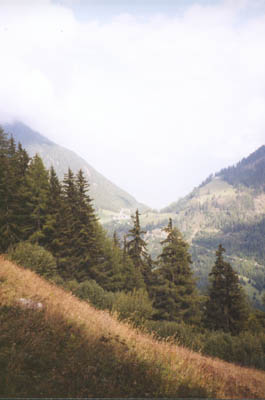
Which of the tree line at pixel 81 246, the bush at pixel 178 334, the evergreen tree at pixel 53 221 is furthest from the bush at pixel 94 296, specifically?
the evergreen tree at pixel 53 221

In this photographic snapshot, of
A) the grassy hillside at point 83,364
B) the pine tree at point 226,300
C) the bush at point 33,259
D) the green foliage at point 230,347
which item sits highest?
the grassy hillside at point 83,364

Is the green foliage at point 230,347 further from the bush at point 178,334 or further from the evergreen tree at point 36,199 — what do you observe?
the evergreen tree at point 36,199

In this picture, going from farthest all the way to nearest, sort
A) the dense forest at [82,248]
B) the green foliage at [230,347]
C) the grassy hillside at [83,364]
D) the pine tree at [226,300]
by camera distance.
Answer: the pine tree at [226,300], the dense forest at [82,248], the green foliage at [230,347], the grassy hillside at [83,364]

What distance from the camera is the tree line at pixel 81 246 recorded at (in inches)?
846

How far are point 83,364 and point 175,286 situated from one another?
1914 centimetres

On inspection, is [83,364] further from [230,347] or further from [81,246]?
[81,246]

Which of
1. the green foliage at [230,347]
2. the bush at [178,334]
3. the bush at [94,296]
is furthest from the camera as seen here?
the bush at [94,296]

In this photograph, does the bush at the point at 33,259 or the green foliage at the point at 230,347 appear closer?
the green foliage at the point at 230,347

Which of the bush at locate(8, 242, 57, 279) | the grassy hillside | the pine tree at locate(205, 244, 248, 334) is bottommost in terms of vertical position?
the pine tree at locate(205, 244, 248, 334)

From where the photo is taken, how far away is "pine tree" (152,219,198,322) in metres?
21.0

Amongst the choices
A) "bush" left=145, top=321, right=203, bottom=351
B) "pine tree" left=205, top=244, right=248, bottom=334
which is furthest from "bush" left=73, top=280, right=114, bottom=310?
"pine tree" left=205, top=244, right=248, bottom=334

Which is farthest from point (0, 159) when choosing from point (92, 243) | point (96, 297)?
point (96, 297)

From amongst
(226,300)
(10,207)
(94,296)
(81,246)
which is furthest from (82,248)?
(226,300)

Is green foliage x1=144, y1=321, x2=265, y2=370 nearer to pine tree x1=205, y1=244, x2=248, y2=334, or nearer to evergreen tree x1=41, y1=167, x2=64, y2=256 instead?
pine tree x1=205, y1=244, x2=248, y2=334
